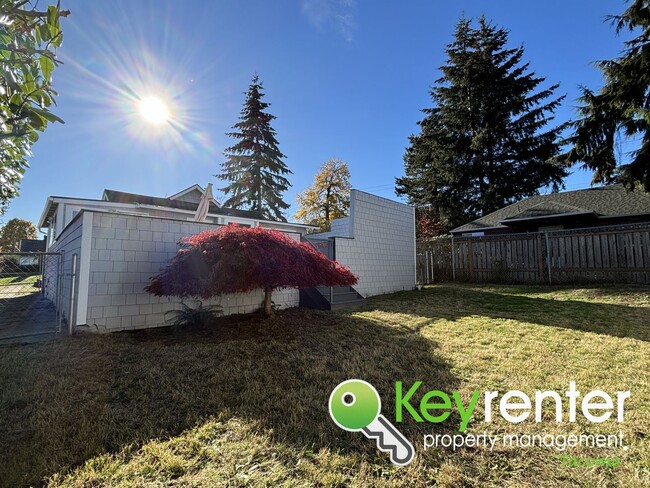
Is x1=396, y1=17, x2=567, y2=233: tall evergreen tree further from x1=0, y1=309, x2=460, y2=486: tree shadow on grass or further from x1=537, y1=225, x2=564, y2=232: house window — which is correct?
x1=0, y1=309, x2=460, y2=486: tree shadow on grass

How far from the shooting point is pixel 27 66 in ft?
4.37

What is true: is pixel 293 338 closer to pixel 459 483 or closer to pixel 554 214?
pixel 459 483

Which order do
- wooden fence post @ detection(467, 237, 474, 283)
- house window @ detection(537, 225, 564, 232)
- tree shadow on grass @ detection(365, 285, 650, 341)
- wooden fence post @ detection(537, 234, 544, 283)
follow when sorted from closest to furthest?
tree shadow on grass @ detection(365, 285, 650, 341)
wooden fence post @ detection(537, 234, 544, 283)
wooden fence post @ detection(467, 237, 474, 283)
house window @ detection(537, 225, 564, 232)

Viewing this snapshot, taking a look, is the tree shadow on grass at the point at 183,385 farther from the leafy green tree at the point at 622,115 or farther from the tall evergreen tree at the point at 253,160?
the tall evergreen tree at the point at 253,160

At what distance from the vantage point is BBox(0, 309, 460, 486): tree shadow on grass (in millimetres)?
2297

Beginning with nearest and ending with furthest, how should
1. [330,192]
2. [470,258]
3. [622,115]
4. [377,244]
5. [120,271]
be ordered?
[120,271]
[622,115]
[377,244]
[470,258]
[330,192]

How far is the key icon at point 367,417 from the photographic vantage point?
2.25 metres

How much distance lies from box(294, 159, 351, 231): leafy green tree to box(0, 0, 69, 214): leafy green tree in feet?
77.0

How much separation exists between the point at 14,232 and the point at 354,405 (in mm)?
48634

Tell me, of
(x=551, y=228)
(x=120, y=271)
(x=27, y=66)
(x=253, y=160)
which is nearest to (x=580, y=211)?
(x=551, y=228)

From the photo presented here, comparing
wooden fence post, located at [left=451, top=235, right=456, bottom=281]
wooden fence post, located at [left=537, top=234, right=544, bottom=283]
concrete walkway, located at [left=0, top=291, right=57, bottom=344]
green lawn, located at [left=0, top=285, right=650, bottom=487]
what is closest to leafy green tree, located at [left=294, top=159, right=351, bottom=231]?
wooden fence post, located at [left=451, top=235, right=456, bottom=281]

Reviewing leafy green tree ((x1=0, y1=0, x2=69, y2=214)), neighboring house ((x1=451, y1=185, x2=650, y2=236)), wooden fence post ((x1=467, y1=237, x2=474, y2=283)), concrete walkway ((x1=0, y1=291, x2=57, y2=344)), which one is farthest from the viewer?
wooden fence post ((x1=467, y1=237, x2=474, y2=283))

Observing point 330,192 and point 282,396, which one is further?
point 330,192

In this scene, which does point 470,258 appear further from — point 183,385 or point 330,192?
point 330,192
